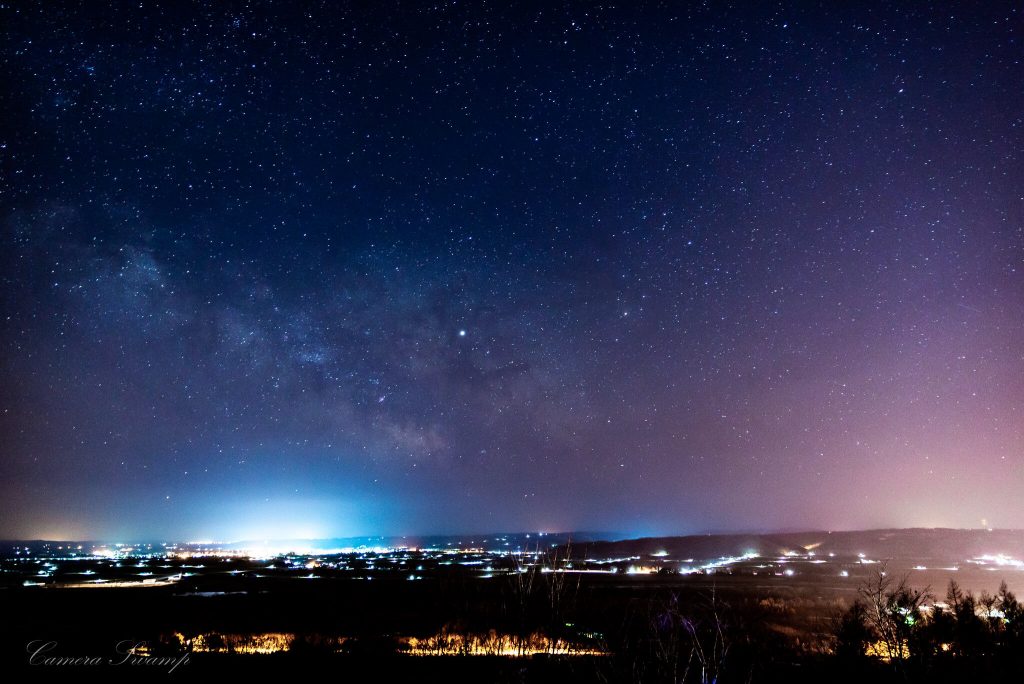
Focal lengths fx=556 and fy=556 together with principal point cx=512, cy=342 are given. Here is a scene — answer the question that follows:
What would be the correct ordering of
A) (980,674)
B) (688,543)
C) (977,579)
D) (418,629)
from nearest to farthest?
1. (980,674)
2. (418,629)
3. (977,579)
4. (688,543)

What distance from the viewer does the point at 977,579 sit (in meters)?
65.4

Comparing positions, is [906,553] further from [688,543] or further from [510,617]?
[510,617]

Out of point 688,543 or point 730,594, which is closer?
point 730,594

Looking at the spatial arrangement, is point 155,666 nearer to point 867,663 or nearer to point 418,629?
point 418,629

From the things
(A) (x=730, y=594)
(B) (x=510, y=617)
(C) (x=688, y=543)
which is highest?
(B) (x=510, y=617)

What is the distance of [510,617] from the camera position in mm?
32188

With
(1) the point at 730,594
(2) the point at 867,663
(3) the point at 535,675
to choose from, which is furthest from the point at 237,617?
(1) the point at 730,594

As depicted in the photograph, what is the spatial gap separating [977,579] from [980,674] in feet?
209

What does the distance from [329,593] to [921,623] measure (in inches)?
Result: 1701

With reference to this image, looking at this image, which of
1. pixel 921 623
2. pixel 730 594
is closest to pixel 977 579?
pixel 730 594

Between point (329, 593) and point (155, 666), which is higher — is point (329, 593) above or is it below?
below

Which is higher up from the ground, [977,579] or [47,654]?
[47,654]

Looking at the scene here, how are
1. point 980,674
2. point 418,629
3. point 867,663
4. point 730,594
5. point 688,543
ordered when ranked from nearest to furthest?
point 980,674 → point 867,663 → point 418,629 → point 730,594 → point 688,543

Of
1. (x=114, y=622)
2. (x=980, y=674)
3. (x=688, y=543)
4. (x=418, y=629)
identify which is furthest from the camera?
(x=688, y=543)
